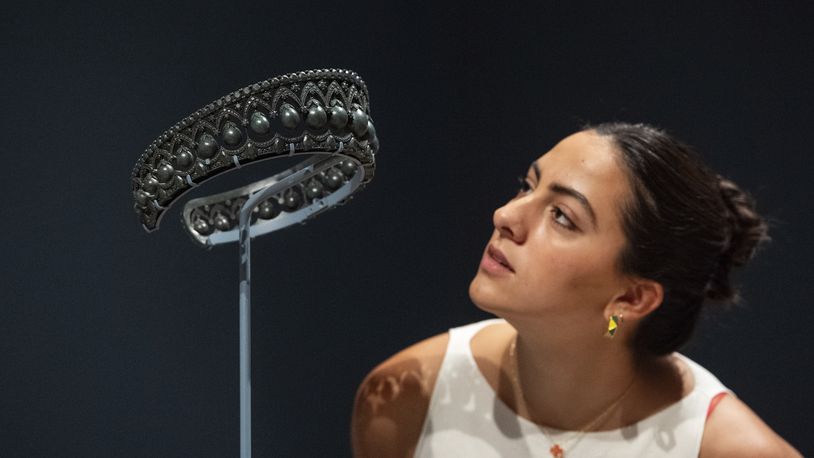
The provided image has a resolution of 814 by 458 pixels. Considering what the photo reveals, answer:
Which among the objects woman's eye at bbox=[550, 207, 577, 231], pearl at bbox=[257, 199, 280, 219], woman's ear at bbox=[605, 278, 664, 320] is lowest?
woman's ear at bbox=[605, 278, 664, 320]

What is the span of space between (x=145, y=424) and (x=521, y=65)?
791 millimetres

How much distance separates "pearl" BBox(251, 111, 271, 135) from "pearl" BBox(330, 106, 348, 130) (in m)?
0.07

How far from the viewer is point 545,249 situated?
1185 mm

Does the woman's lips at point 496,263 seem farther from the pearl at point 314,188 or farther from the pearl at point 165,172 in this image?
the pearl at point 165,172

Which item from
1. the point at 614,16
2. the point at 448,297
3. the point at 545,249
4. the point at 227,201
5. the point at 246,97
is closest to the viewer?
the point at 246,97

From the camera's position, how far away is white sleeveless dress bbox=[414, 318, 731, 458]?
132 centimetres

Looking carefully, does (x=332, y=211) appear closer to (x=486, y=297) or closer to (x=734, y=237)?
(x=486, y=297)

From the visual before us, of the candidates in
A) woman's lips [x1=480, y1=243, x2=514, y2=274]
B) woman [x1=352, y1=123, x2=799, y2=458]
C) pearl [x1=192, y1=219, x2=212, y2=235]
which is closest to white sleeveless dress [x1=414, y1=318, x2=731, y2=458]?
woman [x1=352, y1=123, x2=799, y2=458]

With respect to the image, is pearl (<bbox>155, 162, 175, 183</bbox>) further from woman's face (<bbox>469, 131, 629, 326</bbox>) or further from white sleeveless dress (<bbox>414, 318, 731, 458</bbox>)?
white sleeveless dress (<bbox>414, 318, 731, 458</bbox>)

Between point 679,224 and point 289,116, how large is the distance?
474 mm

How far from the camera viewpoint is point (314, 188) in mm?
1321

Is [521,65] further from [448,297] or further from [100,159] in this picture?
[100,159]

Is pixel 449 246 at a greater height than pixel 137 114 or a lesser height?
lesser

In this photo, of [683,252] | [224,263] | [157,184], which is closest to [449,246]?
[224,263]
